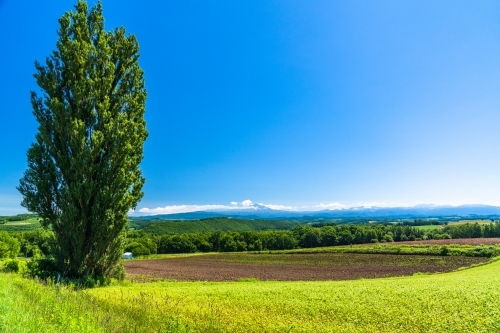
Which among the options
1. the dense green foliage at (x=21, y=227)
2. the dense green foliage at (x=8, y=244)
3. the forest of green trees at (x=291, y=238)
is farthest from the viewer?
the dense green foliage at (x=21, y=227)

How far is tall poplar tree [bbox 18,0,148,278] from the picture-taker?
1728 centimetres

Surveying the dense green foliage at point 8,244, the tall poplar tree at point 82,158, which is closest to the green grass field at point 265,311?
the tall poplar tree at point 82,158

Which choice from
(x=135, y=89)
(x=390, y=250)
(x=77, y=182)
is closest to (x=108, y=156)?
(x=77, y=182)

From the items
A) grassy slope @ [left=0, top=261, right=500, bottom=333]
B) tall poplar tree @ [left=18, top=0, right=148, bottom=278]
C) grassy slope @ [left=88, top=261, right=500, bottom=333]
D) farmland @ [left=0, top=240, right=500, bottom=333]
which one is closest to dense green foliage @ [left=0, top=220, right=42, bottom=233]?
tall poplar tree @ [left=18, top=0, right=148, bottom=278]

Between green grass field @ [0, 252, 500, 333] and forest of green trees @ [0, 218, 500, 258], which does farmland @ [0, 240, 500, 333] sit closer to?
green grass field @ [0, 252, 500, 333]

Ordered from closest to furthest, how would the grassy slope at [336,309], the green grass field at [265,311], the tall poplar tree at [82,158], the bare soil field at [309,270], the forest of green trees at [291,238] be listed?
the green grass field at [265,311], the grassy slope at [336,309], the tall poplar tree at [82,158], the bare soil field at [309,270], the forest of green trees at [291,238]

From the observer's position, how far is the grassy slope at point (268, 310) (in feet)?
29.8

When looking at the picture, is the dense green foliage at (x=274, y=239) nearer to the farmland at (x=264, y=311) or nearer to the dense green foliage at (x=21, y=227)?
the dense green foliage at (x=21, y=227)

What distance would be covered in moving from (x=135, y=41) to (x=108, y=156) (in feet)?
29.3

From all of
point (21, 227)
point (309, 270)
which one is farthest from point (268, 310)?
point (21, 227)

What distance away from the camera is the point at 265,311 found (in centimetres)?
1078

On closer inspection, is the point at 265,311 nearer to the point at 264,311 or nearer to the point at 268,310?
the point at 264,311

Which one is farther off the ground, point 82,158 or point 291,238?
point 82,158

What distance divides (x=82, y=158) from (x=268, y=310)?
13.9 m
